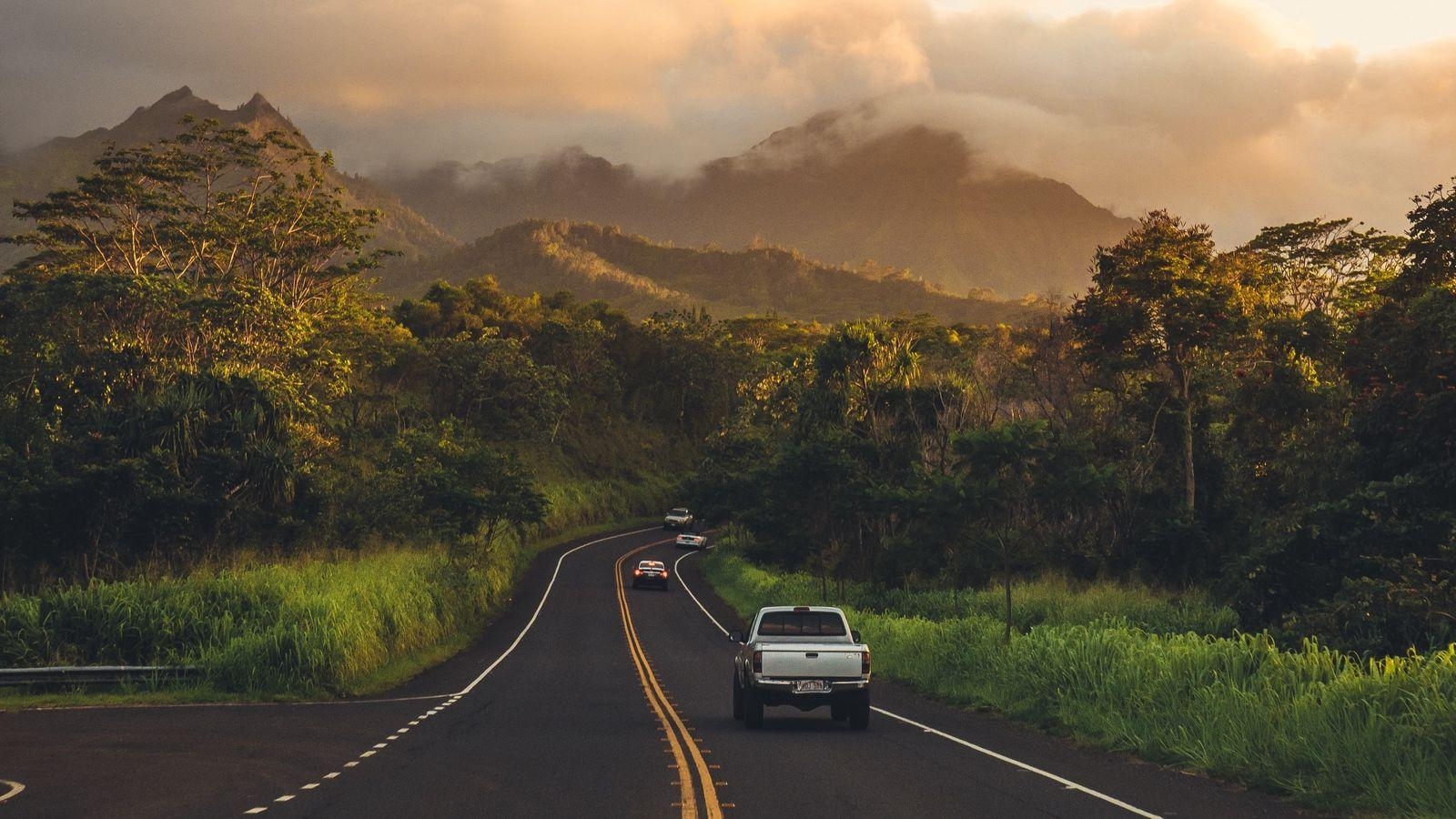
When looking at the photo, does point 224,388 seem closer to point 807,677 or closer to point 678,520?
point 807,677

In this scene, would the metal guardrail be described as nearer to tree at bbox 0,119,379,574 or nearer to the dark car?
tree at bbox 0,119,379,574

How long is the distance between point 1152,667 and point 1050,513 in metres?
26.8

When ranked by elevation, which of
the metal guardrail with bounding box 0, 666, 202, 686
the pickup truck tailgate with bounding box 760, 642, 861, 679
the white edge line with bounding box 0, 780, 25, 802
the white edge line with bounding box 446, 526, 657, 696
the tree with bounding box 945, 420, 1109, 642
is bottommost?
the white edge line with bounding box 446, 526, 657, 696

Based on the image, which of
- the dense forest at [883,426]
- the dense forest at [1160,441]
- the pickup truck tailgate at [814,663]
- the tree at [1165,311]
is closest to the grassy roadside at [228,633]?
the dense forest at [883,426]

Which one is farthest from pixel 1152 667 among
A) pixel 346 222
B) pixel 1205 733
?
pixel 346 222

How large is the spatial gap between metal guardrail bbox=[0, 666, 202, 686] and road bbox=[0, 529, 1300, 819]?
80.4 inches

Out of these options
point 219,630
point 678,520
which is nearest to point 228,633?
point 219,630

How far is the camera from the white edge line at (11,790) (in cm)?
1177

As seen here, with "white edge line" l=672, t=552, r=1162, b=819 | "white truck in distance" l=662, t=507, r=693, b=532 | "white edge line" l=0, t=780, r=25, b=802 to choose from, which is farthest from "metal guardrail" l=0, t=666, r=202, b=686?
"white truck in distance" l=662, t=507, r=693, b=532

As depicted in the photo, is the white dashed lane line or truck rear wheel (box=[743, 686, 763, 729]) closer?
the white dashed lane line

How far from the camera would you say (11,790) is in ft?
40.1

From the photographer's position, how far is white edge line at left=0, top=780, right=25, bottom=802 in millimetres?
11770

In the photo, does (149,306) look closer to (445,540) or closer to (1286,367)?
(445,540)

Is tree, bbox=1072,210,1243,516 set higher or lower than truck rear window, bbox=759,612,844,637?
higher
